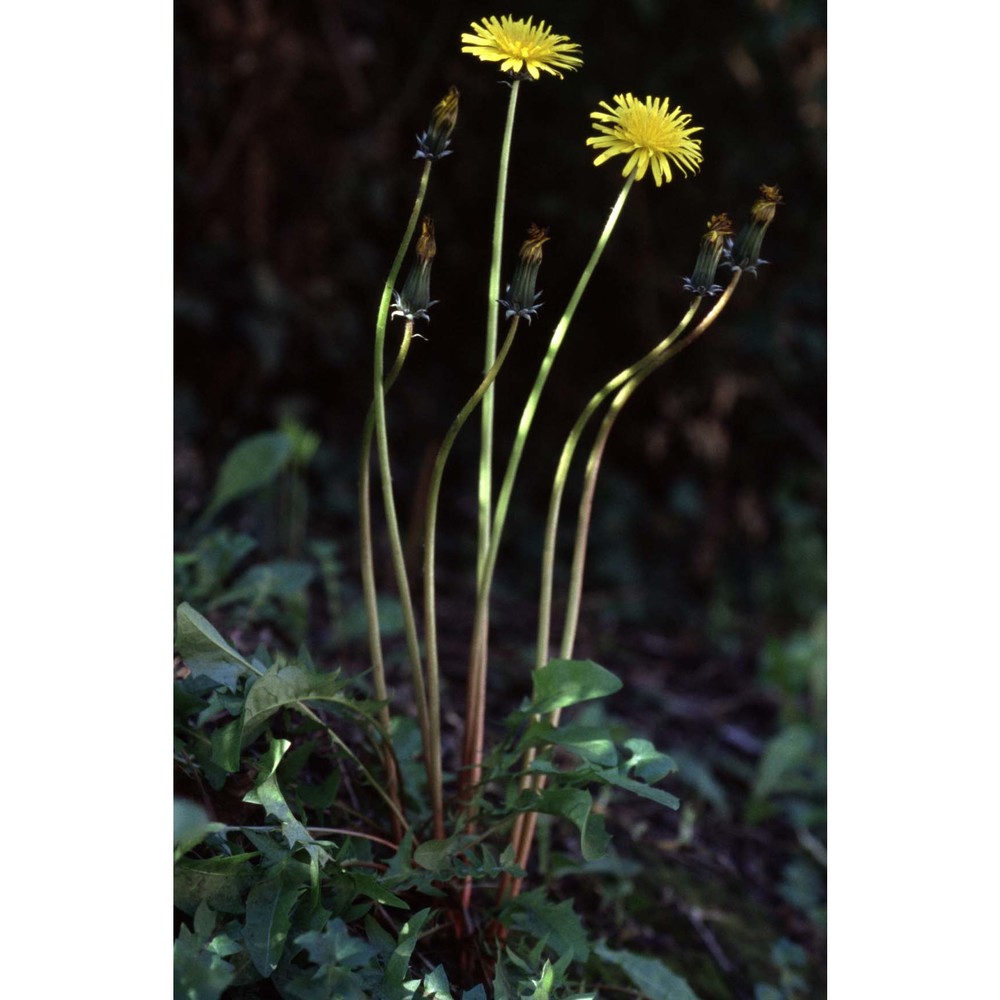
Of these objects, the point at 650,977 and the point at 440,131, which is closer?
the point at 440,131

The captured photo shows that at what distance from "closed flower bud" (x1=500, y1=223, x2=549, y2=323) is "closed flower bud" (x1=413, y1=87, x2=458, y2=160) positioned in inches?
3.7

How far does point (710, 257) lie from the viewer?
903 millimetres

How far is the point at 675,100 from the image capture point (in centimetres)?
238

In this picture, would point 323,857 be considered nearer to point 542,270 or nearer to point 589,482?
point 589,482

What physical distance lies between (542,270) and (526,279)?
1.56 m

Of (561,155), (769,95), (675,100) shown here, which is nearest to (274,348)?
(561,155)

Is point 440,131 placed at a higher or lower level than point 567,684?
higher

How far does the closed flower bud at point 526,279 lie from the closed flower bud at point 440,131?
0.09 metres

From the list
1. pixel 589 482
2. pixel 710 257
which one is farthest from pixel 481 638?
pixel 710 257

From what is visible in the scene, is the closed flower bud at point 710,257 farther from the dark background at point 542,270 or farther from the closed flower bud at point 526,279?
the dark background at point 542,270

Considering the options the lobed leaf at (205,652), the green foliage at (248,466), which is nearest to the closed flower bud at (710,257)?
the lobed leaf at (205,652)

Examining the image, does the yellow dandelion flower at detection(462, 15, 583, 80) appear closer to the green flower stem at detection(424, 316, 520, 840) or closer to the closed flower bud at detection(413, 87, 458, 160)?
the closed flower bud at detection(413, 87, 458, 160)

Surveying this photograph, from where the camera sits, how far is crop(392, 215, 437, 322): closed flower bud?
83 centimetres
